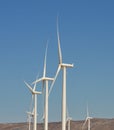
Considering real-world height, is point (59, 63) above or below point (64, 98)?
above

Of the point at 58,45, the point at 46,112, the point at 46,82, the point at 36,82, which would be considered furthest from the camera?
the point at 36,82

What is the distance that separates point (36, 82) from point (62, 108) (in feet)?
70.7

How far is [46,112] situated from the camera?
72.2m

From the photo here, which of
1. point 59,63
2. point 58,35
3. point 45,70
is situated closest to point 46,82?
point 45,70

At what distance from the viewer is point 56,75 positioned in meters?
65.6

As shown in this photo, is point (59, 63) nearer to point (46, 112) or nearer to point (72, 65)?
point (72, 65)

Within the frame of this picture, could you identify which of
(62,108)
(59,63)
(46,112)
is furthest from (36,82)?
(62,108)

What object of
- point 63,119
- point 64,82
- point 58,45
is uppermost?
point 58,45

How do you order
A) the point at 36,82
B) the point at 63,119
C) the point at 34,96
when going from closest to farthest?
1. the point at 63,119
2. the point at 36,82
3. the point at 34,96

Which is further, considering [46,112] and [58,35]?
[46,112]

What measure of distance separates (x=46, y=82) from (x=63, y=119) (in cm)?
1714

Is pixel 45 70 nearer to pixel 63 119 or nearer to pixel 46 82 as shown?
pixel 46 82

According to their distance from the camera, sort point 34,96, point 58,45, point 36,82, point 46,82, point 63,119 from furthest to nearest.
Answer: point 34,96 → point 36,82 → point 46,82 → point 58,45 → point 63,119

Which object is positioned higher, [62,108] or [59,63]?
[59,63]
